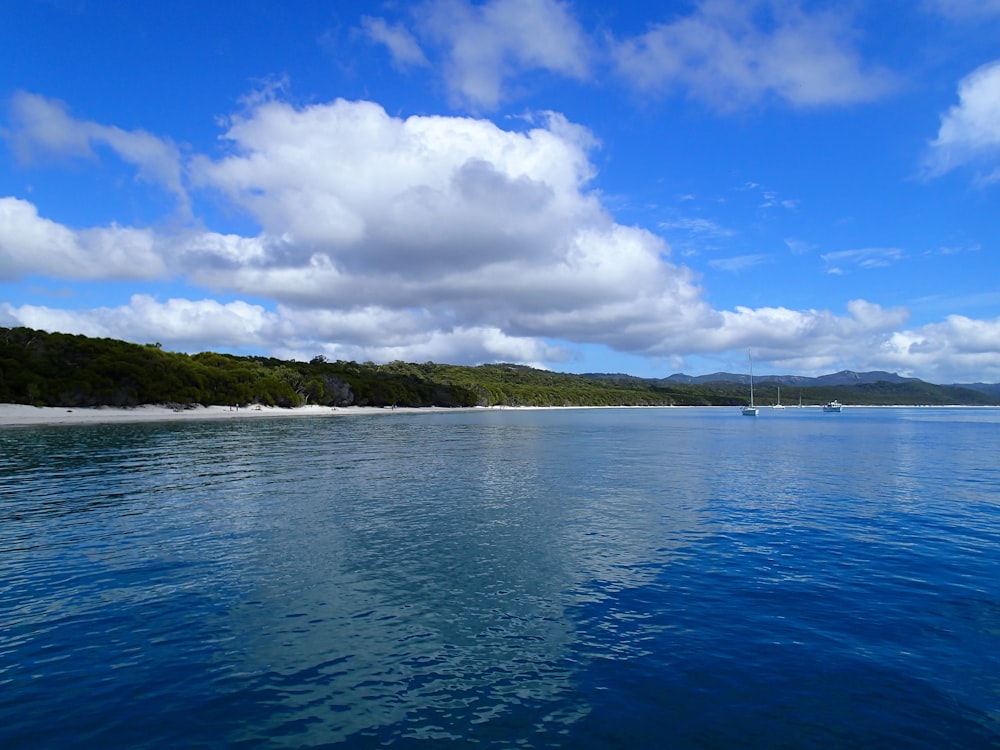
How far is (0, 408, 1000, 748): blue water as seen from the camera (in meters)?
10.1

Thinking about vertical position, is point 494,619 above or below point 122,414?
below

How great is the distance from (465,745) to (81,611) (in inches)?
466

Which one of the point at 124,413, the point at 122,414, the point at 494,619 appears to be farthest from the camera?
the point at 124,413

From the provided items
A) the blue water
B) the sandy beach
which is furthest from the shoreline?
the blue water

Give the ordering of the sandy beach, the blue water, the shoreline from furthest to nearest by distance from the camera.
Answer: the sandy beach < the shoreline < the blue water

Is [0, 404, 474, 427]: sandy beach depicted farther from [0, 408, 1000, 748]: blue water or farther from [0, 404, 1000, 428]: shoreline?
[0, 408, 1000, 748]: blue water

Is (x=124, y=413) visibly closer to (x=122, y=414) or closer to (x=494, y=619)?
(x=122, y=414)

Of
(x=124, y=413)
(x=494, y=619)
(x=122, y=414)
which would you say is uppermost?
(x=124, y=413)

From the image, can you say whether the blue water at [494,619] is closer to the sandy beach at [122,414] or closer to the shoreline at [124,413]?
the shoreline at [124,413]

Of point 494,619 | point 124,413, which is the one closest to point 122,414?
point 124,413

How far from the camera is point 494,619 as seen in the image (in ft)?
48.2

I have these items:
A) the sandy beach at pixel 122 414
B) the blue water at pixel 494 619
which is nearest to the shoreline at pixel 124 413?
the sandy beach at pixel 122 414

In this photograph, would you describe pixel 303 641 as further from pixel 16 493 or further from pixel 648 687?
pixel 16 493

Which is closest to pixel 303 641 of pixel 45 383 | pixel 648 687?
pixel 648 687
